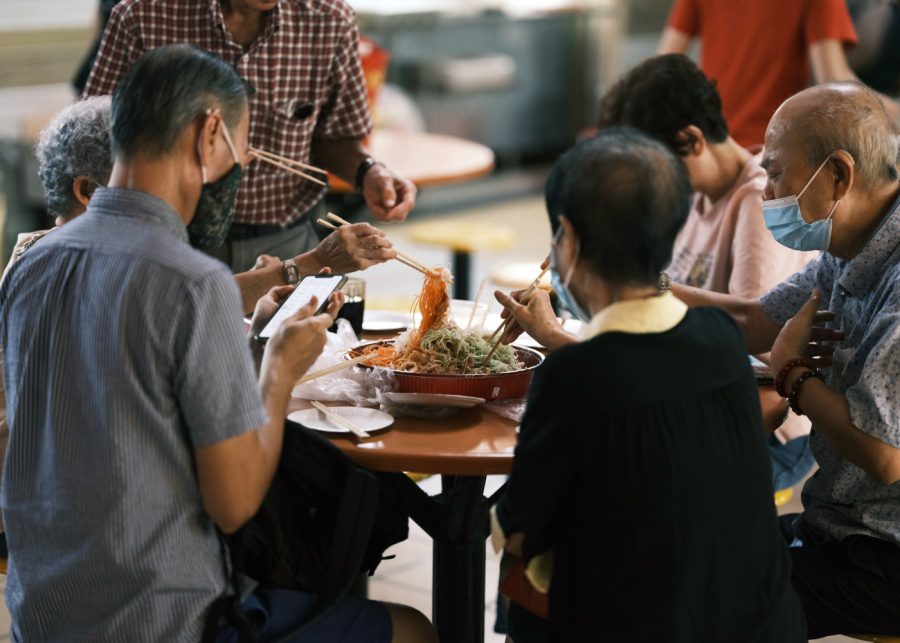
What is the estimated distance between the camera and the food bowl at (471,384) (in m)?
2.20

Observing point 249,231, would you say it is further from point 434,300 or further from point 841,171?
point 841,171

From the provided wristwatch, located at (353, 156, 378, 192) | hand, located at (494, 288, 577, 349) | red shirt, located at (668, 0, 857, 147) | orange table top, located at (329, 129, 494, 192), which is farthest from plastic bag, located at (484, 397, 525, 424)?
red shirt, located at (668, 0, 857, 147)

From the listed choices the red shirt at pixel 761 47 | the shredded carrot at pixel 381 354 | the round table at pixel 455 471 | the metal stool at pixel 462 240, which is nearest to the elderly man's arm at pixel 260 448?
the round table at pixel 455 471

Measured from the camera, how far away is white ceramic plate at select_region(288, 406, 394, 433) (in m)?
2.08

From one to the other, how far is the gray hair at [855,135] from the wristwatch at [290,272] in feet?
3.72

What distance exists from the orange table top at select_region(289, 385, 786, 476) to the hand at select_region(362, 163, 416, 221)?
1108mm

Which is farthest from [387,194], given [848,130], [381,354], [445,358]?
[848,130]

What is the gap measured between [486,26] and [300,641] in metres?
7.40

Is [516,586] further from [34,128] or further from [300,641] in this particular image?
[34,128]

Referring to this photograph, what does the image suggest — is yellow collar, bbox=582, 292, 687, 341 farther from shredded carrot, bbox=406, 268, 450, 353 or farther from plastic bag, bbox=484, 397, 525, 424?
shredded carrot, bbox=406, 268, 450, 353

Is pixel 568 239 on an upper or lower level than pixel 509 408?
upper

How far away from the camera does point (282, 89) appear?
3.41 meters

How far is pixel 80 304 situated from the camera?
168 cm

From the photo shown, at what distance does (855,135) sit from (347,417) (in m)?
1.09
